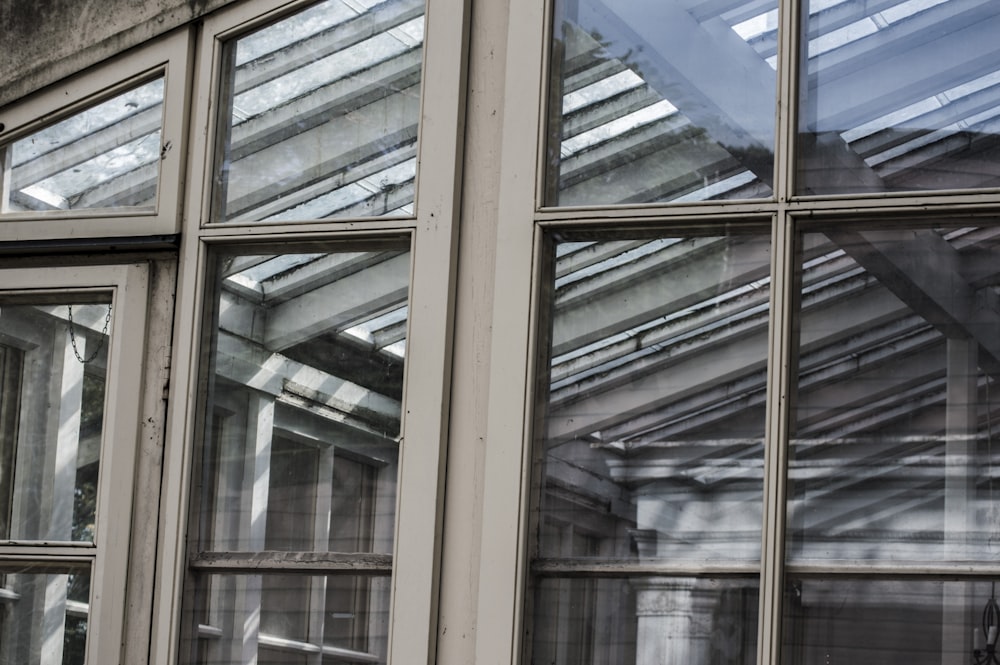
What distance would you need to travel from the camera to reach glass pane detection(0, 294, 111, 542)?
129 inches

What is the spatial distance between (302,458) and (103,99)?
3.48ft

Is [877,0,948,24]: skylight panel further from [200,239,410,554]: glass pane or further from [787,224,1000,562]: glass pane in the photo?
[200,239,410,554]: glass pane

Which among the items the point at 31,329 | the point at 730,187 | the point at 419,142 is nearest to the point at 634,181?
the point at 730,187

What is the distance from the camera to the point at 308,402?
3.12m

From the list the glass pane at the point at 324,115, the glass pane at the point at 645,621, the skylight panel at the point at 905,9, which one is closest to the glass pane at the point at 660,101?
the skylight panel at the point at 905,9

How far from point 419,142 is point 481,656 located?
43.6 inches

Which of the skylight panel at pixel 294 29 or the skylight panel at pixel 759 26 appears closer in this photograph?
the skylight panel at pixel 759 26

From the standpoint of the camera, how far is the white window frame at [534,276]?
9.06ft

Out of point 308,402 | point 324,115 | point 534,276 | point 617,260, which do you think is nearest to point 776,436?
point 617,260

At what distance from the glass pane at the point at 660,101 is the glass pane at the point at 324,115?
36 centimetres

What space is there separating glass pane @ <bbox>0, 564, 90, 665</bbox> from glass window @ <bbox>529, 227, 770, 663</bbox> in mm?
1070

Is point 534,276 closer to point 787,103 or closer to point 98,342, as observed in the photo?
point 787,103

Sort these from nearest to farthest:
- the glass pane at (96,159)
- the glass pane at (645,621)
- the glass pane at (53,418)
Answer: the glass pane at (645,621) → the glass pane at (53,418) → the glass pane at (96,159)

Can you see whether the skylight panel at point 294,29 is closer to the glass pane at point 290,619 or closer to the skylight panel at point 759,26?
the skylight panel at point 759,26
